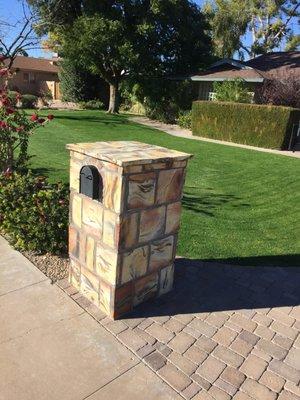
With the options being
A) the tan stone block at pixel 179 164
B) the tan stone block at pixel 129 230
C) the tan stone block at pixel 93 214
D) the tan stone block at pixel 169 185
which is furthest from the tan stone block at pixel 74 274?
the tan stone block at pixel 179 164

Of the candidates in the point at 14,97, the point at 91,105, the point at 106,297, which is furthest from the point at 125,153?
the point at 91,105

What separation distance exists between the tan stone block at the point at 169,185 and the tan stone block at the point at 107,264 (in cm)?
70

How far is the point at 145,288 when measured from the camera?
394 centimetres

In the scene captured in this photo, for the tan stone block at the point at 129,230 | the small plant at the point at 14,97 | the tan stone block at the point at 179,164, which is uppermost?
the small plant at the point at 14,97

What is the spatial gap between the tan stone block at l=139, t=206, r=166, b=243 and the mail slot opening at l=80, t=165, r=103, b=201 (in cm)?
47

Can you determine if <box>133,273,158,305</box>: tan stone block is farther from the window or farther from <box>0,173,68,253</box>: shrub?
the window

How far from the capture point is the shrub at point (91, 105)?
29.7m

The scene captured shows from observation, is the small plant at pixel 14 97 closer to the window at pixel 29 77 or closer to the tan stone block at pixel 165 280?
the tan stone block at pixel 165 280

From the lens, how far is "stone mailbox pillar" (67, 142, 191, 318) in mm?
3373

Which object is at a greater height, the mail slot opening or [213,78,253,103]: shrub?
[213,78,253,103]: shrub

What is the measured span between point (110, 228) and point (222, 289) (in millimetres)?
1703

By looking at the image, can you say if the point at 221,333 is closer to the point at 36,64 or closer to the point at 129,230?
the point at 129,230

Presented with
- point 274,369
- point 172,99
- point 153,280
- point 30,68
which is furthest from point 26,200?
point 30,68

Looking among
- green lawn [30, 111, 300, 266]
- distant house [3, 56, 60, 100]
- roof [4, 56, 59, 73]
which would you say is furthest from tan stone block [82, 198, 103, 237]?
roof [4, 56, 59, 73]
